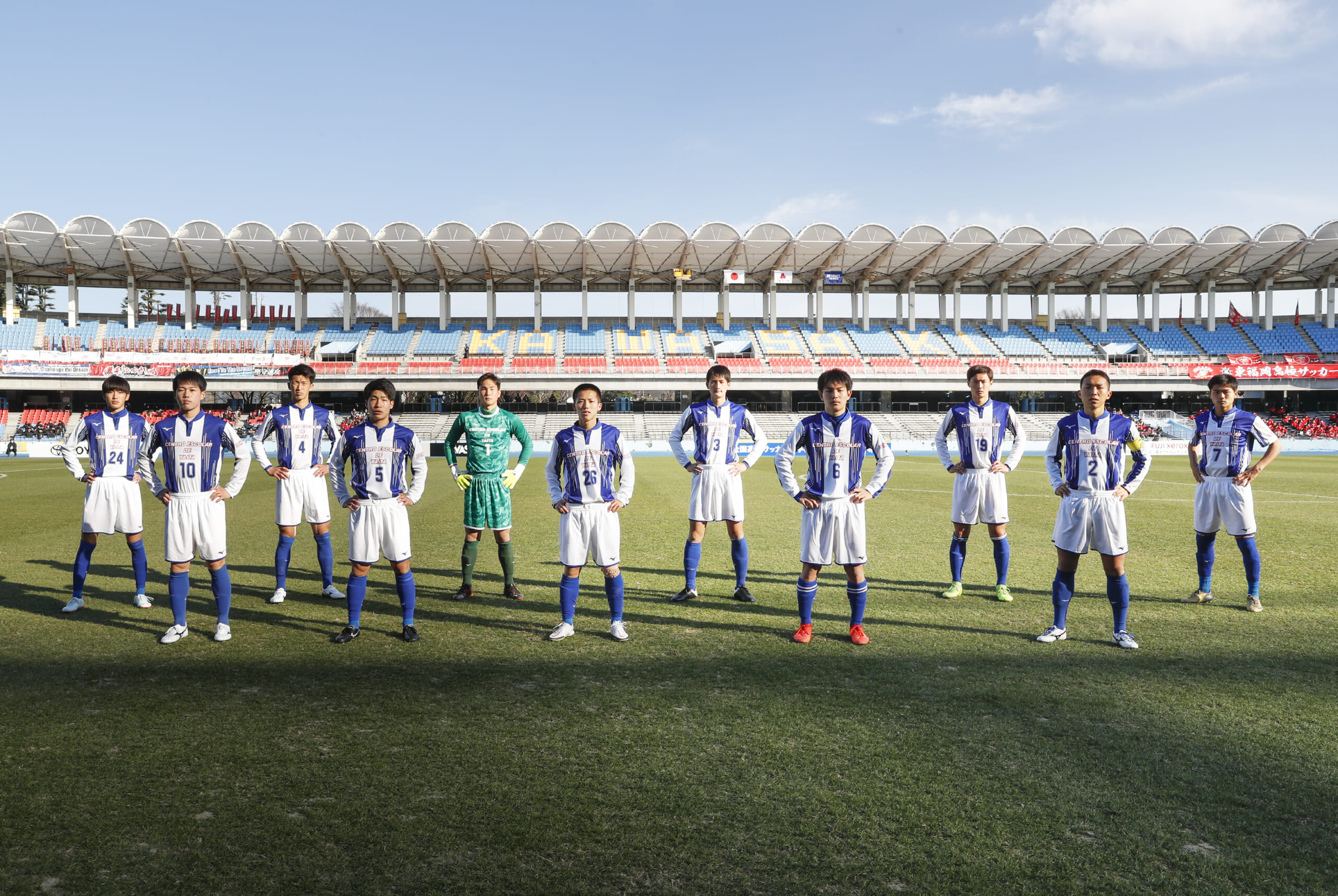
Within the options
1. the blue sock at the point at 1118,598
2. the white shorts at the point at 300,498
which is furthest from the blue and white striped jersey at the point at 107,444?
the blue sock at the point at 1118,598

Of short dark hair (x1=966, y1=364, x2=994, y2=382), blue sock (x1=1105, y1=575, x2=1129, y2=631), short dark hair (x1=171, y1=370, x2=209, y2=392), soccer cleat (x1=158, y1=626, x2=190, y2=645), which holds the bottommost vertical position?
soccer cleat (x1=158, y1=626, x2=190, y2=645)

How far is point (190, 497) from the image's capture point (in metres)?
5.79

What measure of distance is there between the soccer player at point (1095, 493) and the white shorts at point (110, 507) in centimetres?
795

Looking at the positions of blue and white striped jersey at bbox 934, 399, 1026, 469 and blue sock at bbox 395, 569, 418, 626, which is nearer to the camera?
blue sock at bbox 395, 569, 418, 626

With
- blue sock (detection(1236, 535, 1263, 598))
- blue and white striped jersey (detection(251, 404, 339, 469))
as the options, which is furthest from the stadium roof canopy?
blue sock (detection(1236, 535, 1263, 598))

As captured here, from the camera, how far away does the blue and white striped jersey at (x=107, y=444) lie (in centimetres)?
691

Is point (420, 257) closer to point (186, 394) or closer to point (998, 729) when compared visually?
point (186, 394)

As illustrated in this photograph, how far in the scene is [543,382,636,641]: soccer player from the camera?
5.77m

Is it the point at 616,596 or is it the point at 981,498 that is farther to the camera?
the point at 981,498

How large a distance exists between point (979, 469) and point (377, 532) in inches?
219

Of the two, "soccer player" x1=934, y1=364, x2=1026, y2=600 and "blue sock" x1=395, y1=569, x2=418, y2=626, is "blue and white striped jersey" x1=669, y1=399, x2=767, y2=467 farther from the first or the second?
"blue sock" x1=395, y1=569, x2=418, y2=626

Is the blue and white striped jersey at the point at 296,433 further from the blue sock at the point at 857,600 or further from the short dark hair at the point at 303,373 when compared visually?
the blue sock at the point at 857,600

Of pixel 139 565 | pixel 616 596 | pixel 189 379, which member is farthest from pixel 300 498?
pixel 616 596

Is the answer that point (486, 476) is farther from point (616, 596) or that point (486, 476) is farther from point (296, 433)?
point (616, 596)
